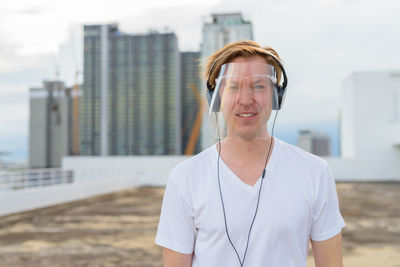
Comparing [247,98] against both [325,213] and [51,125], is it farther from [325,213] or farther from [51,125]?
[51,125]

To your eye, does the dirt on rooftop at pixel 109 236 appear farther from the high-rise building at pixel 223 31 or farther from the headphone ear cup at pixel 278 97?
the high-rise building at pixel 223 31

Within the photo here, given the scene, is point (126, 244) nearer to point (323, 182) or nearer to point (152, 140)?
point (323, 182)

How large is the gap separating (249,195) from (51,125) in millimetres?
82815

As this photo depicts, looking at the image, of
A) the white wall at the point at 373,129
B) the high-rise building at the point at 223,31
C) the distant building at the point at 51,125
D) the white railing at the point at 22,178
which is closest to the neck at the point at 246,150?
the white railing at the point at 22,178

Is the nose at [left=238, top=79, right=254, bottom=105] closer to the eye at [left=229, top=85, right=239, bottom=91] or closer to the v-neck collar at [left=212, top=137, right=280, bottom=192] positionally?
the eye at [left=229, top=85, right=239, bottom=91]

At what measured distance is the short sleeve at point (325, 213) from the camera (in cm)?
121

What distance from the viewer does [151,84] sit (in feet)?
209

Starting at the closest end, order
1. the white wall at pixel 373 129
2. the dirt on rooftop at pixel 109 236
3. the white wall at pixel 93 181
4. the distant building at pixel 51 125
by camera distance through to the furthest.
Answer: the dirt on rooftop at pixel 109 236, the white wall at pixel 93 181, the white wall at pixel 373 129, the distant building at pixel 51 125

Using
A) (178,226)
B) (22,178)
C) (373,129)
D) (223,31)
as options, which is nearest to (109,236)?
(22,178)

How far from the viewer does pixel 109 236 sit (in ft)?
22.7

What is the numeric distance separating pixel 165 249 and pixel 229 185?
274 mm

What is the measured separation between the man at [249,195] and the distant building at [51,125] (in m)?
74.2

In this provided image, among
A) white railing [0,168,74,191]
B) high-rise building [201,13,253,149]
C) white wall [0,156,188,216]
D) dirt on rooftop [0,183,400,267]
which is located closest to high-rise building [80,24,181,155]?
high-rise building [201,13,253,149]

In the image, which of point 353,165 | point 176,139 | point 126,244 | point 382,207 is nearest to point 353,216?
point 382,207
